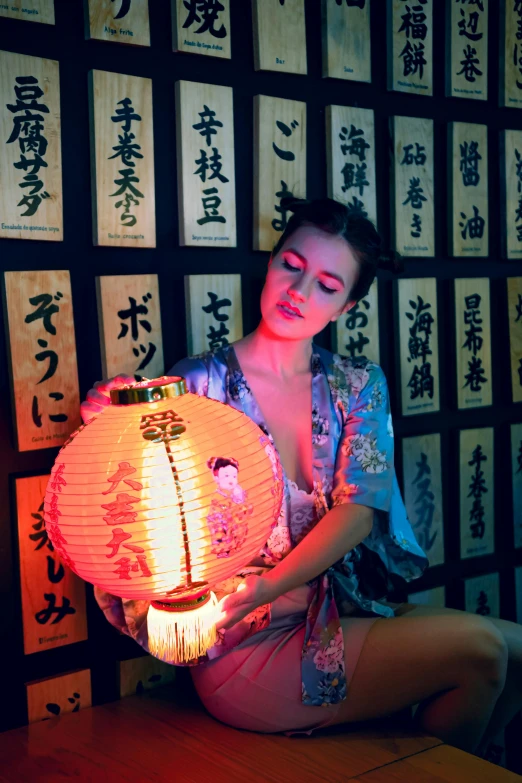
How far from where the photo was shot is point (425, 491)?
3289 millimetres

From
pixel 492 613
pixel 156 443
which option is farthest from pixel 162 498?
pixel 492 613

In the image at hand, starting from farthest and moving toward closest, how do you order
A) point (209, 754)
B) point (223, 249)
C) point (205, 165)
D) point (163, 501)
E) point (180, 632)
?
point (223, 249) < point (205, 165) < point (209, 754) < point (180, 632) < point (163, 501)

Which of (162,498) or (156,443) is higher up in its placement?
(156,443)

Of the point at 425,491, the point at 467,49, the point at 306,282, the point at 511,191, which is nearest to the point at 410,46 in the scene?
the point at 467,49

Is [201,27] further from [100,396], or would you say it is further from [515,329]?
[515,329]

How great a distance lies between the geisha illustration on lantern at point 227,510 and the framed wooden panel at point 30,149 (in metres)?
1.03

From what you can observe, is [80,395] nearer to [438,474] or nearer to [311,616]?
[311,616]

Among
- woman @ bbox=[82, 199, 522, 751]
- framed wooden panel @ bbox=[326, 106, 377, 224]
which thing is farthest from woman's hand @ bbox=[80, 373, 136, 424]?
framed wooden panel @ bbox=[326, 106, 377, 224]

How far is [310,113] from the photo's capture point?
9.66 ft

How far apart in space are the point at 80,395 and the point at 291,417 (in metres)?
0.66

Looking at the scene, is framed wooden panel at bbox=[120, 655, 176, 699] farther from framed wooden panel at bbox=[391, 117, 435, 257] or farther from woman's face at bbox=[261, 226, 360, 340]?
framed wooden panel at bbox=[391, 117, 435, 257]

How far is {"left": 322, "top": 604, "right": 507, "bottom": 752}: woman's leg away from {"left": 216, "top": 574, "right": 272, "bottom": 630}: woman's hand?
379mm

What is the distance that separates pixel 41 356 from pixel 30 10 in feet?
3.22

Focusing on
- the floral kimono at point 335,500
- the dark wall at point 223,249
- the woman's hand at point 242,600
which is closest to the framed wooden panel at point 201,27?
the dark wall at point 223,249
